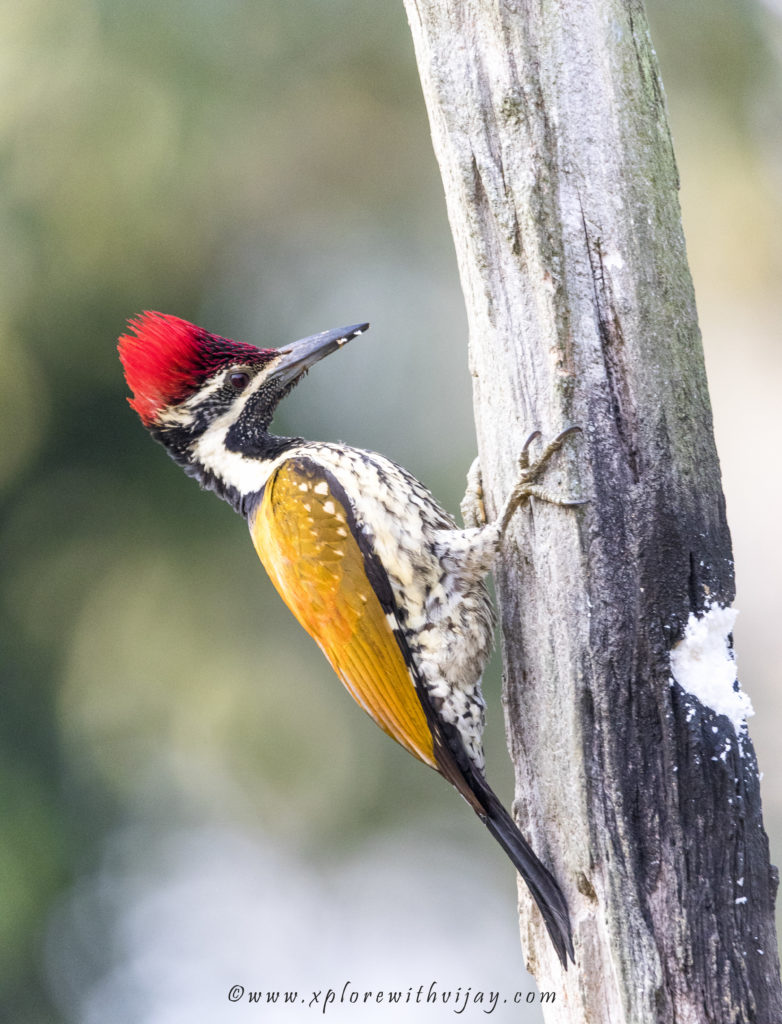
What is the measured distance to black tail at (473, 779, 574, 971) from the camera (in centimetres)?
208

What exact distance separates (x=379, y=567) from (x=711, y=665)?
3.12 feet

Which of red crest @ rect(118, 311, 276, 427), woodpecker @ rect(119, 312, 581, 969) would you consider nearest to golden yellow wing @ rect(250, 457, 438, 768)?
woodpecker @ rect(119, 312, 581, 969)

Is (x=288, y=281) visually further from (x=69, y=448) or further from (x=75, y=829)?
(x=75, y=829)

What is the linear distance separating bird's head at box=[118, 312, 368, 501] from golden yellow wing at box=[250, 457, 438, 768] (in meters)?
0.29

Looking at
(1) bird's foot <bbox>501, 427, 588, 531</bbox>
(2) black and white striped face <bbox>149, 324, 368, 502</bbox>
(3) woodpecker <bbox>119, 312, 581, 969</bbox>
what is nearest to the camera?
(1) bird's foot <bbox>501, 427, 588, 531</bbox>

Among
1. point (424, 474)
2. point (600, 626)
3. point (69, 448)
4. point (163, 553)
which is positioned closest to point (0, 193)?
point (69, 448)

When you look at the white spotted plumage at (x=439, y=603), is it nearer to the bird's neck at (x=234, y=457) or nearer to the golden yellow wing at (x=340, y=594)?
the golden yellow wing at (x=340, y=594)

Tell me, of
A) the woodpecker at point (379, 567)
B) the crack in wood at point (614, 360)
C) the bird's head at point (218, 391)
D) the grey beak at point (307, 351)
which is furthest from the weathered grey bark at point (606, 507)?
the bird's head at point (218, 391)

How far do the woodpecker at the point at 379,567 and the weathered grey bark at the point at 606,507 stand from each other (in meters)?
0.25

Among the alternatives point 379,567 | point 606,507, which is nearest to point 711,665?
point 606,507

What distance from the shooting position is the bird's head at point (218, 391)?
2939mm

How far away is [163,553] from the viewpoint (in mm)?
5023

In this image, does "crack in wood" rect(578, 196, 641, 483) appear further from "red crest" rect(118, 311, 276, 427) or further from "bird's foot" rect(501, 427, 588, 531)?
"red crest" rect(118, 311, 276, 427)

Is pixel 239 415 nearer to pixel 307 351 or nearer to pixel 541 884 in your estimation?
pixel 307 351
